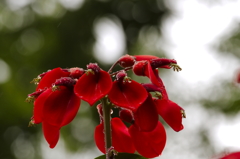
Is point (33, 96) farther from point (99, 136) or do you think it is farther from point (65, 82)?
point (99, 136)

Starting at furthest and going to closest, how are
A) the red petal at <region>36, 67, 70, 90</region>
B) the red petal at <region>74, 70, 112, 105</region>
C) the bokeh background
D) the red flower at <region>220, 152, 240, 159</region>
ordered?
the bokeh background → the red petal at <region>36, 67, 70, 90</region> → the red petal at <region>74, 70, 112, 105</region> → the red flower at <region>220, 152, 240, 159</region>

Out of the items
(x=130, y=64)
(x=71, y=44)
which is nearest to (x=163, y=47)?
(x=71, y=44)

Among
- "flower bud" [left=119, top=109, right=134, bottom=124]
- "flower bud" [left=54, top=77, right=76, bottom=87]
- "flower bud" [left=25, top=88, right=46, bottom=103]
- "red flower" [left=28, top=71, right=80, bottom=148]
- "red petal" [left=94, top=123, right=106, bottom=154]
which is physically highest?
"flower bud" [left=54, top=77, right=76, bottom=87]

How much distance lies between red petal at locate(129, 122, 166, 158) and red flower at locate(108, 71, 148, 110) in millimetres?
117

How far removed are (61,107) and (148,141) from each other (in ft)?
0.70

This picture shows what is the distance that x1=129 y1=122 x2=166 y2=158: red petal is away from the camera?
2.93ft

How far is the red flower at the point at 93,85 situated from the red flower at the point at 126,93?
2 centimetres

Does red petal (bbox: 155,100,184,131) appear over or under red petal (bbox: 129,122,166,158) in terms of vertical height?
over

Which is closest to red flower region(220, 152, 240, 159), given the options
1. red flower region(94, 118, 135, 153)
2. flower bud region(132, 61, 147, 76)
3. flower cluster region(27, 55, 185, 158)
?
flower cluster region(27, 55, 185, 158)

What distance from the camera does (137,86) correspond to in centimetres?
81

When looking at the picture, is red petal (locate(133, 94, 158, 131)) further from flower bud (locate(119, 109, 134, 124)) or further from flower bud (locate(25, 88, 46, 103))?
flower bud (locate(25, 88, 46, 103))

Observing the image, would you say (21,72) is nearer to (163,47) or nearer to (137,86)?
(163,47)

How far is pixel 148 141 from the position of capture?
35.3 inches

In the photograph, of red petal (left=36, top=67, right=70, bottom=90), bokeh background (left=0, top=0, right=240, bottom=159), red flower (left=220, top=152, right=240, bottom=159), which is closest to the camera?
red flower (left=220, top=152, right=240, bottom=159)
